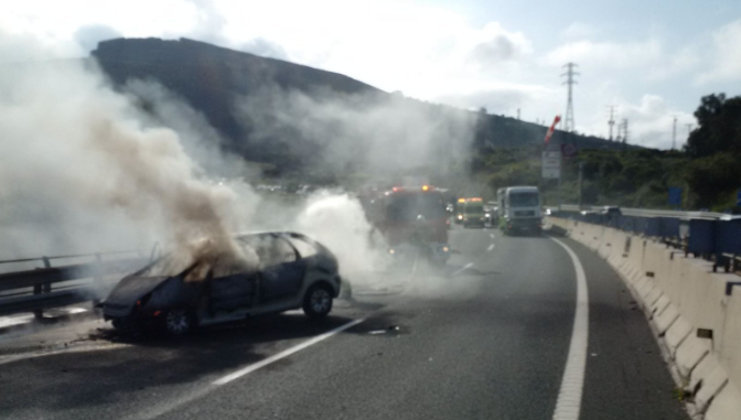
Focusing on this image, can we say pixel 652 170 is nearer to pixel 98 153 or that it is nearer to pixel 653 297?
pixel 653 297

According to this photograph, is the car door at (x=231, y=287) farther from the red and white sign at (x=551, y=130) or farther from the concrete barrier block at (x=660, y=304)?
the red and white sign at (x=551, y=130)

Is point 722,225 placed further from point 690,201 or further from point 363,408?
point 690,201

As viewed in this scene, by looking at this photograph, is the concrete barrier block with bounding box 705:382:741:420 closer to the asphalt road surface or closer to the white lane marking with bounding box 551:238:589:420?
the asphalt road surface

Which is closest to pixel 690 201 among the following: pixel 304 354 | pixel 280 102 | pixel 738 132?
pixel 738 132

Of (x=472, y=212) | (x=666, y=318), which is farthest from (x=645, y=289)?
(x=472, y=212)

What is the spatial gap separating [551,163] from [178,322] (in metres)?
52.5

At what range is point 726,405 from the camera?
6047mm

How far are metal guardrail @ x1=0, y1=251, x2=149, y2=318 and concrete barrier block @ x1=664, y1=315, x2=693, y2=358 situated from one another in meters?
10.1

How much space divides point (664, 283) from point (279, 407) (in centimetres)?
782

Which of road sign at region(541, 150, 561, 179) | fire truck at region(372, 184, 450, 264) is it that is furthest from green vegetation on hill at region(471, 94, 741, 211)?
fire truck at region(372, 184, 450, 264)

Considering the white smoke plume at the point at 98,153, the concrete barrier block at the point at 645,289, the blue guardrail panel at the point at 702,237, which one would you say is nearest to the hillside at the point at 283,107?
the white smoke plume at the point at 98,153

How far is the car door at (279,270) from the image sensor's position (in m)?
12.5

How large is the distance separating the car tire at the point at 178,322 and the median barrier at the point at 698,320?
670 cm

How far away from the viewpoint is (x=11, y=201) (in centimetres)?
2142
